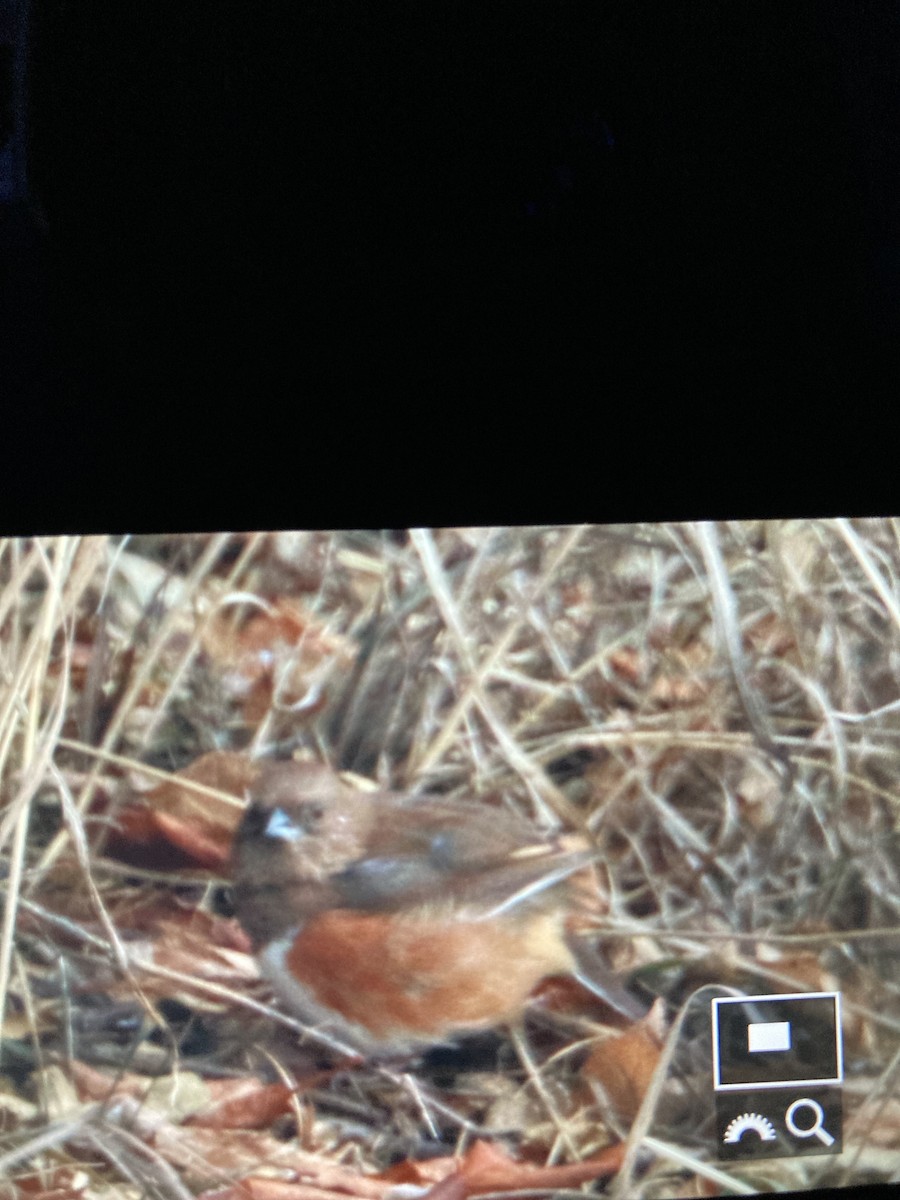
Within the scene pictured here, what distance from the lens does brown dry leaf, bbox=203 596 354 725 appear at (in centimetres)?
109

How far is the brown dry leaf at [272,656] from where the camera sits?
3.57 feet

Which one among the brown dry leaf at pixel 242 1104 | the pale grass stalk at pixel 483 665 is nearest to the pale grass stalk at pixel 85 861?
the brown dry leaf at pixel 242 1104

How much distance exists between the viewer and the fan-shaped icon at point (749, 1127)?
3.82 feet

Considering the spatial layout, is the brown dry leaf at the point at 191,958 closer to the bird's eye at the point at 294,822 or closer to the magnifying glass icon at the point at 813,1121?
the bird's eye at the point at 294,822

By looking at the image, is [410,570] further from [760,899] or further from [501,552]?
[760,899]

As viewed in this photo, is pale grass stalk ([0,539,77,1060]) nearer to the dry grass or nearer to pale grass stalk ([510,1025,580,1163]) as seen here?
the dry grass

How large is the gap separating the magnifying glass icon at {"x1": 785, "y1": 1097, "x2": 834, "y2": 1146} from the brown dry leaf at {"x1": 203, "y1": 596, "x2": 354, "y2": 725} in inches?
21.5

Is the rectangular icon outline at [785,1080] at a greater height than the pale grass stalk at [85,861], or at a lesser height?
lesser

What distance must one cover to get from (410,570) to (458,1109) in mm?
453

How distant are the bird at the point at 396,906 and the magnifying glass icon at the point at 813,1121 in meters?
0.23

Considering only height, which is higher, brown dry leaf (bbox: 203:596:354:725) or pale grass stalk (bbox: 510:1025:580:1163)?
brown dry leaf (bbox: 203:596:354:725)

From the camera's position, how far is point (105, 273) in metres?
1.08

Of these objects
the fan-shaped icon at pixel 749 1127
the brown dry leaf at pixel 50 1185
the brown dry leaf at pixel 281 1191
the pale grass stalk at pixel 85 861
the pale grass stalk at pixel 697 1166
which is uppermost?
the pale grass stalk at pixel 85 861

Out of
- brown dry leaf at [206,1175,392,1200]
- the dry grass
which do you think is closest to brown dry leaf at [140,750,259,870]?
the dry grass
